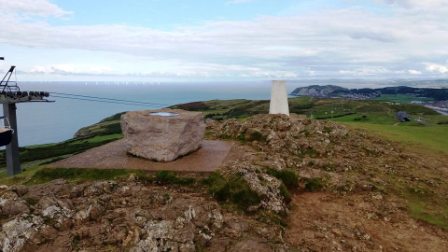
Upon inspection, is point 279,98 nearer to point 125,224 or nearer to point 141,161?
point 141,161

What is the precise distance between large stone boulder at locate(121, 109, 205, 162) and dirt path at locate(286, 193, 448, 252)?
5.88 m

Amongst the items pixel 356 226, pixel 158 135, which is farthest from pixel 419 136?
pixel 158 135

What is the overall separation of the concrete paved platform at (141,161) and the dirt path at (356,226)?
4.27 metres

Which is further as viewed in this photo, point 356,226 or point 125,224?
point 356,226

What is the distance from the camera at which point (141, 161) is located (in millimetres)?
17469

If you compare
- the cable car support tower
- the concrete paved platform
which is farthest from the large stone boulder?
the cable car support tower

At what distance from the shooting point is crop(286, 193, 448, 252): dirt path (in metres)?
12.5

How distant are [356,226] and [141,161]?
952 centimetres

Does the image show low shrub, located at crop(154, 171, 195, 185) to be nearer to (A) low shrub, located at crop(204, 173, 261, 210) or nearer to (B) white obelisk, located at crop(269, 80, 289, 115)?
(A) low shrub, located at crop(204, 173, 261, 210)

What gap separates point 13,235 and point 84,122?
579 ft

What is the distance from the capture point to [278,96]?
26906 millimetres

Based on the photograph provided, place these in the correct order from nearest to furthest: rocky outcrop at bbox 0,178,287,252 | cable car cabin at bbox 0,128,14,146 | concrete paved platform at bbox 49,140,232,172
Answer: rocky outcrop at bbox 0,178,287,252
concrete paved platform at bbox 49,140,232,172
cable car cabin at bbox 0,128,14,146

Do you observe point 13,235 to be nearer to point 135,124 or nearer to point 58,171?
point 58,171

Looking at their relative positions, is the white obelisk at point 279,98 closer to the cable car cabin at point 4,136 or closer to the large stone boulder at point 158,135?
the large stone boulder at point 158,135
